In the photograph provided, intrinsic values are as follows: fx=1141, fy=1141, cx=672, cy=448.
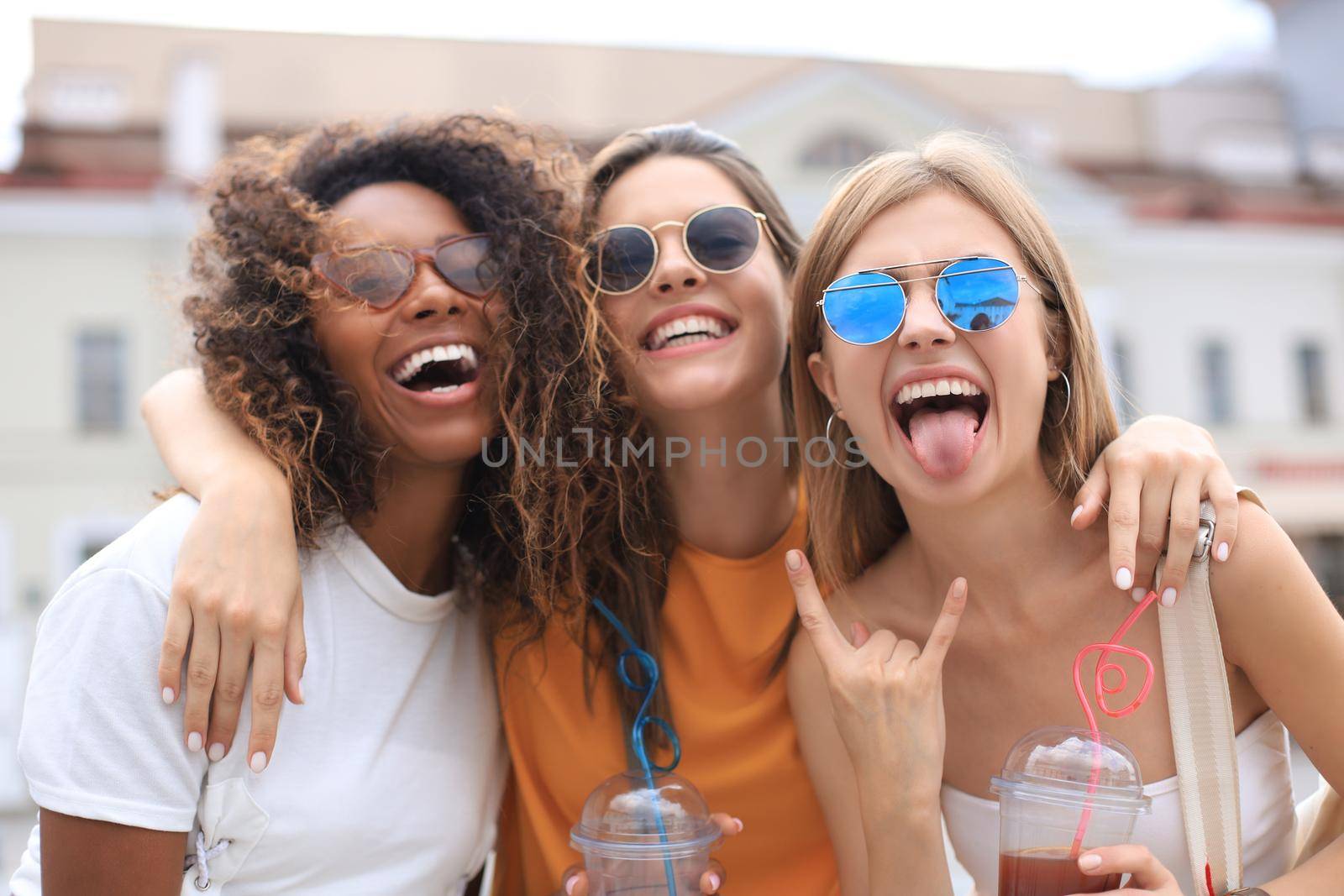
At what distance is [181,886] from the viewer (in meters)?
2.36

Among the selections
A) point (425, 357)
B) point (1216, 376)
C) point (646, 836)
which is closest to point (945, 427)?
point (646, 836)

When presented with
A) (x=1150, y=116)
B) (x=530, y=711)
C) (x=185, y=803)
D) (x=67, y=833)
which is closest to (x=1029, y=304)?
(x=530, y=711)

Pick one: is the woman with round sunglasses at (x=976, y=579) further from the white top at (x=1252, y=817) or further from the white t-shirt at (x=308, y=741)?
the white t-shirt at (x=308, y=741)

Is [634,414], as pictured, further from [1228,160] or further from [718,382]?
[1228,160]

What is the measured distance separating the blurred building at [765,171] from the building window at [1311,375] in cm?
5

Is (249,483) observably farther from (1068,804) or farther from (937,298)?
(1068,804)

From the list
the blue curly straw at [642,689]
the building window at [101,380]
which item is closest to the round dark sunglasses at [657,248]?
the blue curly straw at [642,689]

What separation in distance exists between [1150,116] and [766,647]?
28.9 meters

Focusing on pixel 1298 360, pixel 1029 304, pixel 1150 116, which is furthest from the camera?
pixel 1150 116

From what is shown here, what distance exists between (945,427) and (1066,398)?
1.38 ft

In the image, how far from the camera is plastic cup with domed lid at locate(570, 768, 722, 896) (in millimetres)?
2465

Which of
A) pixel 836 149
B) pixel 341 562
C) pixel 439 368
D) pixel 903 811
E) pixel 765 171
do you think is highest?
pixel 836 149

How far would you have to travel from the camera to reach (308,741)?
2.53 meters

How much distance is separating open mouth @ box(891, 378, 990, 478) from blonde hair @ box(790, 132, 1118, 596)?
0.26 m
